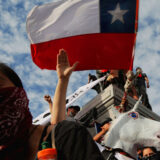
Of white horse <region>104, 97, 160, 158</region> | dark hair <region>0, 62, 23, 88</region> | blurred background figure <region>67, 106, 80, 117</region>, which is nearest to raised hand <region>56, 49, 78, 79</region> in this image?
dark hair <region>0, 62, 23, 88</region>

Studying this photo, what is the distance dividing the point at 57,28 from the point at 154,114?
5269 millimetres

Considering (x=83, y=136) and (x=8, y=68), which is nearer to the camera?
(x=83, y=136)

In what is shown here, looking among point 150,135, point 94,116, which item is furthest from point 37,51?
point 150,135

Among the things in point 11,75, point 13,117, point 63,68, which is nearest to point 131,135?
point 63,68

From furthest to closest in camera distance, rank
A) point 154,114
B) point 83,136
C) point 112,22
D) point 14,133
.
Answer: point 154,114, point 112,22, point 14,133, point 83,136

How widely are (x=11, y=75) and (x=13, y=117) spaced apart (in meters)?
0.41

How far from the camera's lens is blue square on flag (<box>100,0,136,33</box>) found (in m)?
5.79

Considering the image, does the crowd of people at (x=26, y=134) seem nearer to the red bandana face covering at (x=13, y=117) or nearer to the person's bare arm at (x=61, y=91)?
the red bandana face covering at (x=13, y=117)

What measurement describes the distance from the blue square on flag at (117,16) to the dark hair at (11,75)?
4.49 meters

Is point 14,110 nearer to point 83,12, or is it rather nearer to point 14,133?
point 14,133

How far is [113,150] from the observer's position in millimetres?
5281

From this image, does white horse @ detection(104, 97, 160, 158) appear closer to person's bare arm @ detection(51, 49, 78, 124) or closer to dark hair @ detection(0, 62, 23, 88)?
person's bare arm @ detection(51, 49, 78, 124)

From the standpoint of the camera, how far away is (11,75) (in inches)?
66.7

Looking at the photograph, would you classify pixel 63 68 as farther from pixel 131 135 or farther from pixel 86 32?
pixel 86 32
